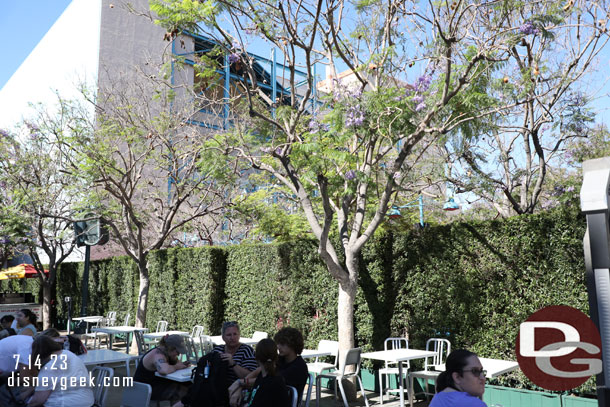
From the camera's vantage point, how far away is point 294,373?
5.43 metres

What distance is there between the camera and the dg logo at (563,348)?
3.08 meters

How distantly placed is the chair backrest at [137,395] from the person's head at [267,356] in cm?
139

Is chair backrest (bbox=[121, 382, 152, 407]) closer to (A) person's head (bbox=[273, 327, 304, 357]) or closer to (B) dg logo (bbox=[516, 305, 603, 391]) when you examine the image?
(A) person's head (bbox=[273, 327, 304, 357])

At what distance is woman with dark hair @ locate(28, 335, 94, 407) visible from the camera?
197 inches

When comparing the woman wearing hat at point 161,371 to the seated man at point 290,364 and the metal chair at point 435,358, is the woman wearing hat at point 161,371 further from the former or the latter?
the metal chair at point 435,358

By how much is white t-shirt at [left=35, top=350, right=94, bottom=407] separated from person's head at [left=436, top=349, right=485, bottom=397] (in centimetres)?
362

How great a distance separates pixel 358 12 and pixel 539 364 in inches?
287

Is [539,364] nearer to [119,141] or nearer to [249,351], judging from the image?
[249,351]

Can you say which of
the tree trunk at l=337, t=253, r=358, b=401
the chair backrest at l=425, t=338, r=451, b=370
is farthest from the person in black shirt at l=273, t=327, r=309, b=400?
the tree trunk at l=337, t=253, r=358, b=401

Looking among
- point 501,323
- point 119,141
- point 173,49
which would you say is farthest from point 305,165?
point 173,49

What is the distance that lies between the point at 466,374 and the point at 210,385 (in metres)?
2.81

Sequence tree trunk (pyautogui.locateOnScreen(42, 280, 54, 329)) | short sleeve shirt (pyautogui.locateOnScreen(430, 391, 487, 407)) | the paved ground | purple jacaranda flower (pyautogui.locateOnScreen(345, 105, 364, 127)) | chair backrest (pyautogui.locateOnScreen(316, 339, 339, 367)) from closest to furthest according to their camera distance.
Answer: short sleeve shirt (pyautogui.locateOnScreen(430, 391, 487, 407)), purple jacaranda flower (pyautogui.locateOnScreen(345, 105, 364, 127)), the paved ground, chair backrest (pyautogui.locateOnScreen(316, 339, 339, 367)), tree trunk (pyautogui.locateOnScreen(42, 280, 54, 329))

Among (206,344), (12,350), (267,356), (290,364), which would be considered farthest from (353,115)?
(12,350)

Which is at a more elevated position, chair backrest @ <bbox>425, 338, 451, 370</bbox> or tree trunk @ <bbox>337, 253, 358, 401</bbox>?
tree trunk @ <bbox>337, 253, 358, 401</bbox>
